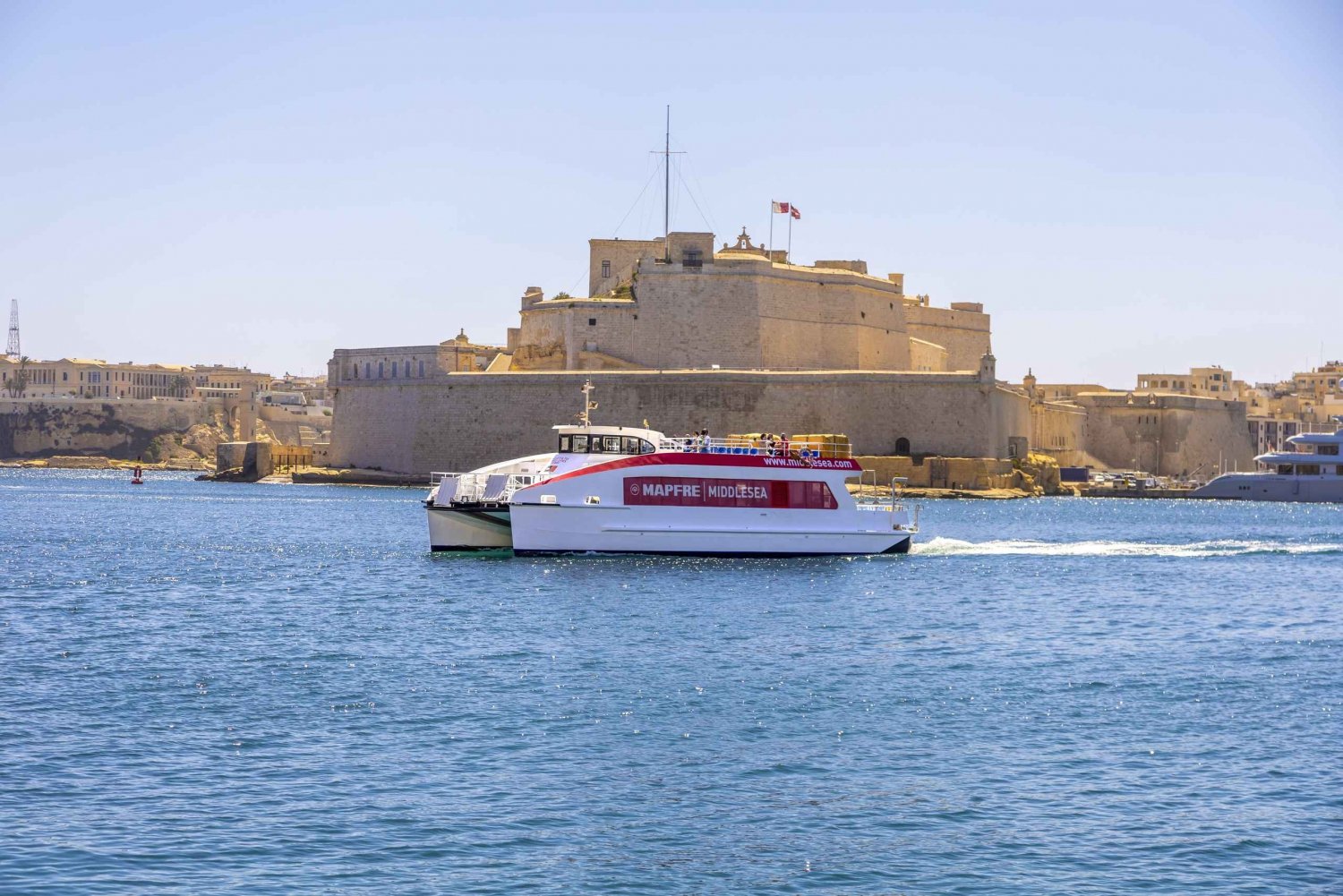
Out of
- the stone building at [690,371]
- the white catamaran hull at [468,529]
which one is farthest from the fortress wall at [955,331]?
the white catamaran hull at [468,529]

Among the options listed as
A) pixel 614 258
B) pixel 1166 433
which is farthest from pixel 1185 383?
pixel 614 258

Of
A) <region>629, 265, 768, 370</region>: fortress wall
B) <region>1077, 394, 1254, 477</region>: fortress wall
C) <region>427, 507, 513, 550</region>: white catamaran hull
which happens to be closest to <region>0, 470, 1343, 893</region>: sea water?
<region>427, 507, 513, 550</region>: white catamaran hull

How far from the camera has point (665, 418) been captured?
200ft

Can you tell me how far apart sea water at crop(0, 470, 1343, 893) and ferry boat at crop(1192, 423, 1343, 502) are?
127 feet

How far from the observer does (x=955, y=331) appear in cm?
7606

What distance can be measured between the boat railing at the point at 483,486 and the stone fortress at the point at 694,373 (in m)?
26.0

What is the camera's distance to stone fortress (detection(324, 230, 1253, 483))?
199ft

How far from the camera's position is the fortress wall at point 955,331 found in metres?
74.2

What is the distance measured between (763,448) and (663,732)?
17621 millimetres

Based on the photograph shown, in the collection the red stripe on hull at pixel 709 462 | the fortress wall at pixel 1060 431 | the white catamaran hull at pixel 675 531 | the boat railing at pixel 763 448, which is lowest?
the white catamaran hull at pixel 675 531

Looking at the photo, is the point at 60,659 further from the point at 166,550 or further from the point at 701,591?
the point at 166,550

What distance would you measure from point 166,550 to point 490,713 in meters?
20.3

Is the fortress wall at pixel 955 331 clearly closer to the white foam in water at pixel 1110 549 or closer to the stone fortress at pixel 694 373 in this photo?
the stone fortress at pixel 694 373

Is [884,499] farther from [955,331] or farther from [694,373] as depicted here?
[955,331]
